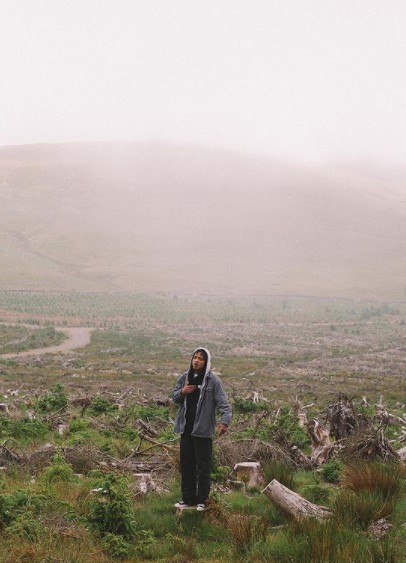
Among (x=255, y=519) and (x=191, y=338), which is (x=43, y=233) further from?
(x=255, y=519)

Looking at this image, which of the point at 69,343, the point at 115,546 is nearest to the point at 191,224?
Result: the point at 69,343

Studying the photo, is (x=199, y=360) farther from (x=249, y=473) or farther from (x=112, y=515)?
(x=249, y=473)

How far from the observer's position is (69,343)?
46281 mm

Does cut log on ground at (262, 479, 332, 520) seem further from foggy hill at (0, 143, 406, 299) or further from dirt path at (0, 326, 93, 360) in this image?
foggy hill at (0, 143, 406, 299)

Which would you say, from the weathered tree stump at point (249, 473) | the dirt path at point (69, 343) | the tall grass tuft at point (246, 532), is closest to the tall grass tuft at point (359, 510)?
the tall grass tuft at point (246, 532)

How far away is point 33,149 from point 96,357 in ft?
549

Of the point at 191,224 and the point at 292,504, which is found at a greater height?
the point at 191,224

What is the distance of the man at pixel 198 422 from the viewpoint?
7.70m

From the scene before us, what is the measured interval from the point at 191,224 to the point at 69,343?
10325 centimetres

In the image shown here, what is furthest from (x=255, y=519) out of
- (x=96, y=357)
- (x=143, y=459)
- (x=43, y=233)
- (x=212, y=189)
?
(x=212, y=189)

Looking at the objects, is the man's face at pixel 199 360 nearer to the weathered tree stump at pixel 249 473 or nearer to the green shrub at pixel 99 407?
the weathered tree stump at pixel 249 473

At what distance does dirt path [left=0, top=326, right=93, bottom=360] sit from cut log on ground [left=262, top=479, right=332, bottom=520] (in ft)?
102

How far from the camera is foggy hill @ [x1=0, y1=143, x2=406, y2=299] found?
378ft

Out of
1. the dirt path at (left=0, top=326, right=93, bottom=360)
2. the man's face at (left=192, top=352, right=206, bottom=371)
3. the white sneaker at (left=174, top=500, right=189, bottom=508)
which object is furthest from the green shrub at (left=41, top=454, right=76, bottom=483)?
the dirt path at (left=0, top=326, right=93, bottom=360)
